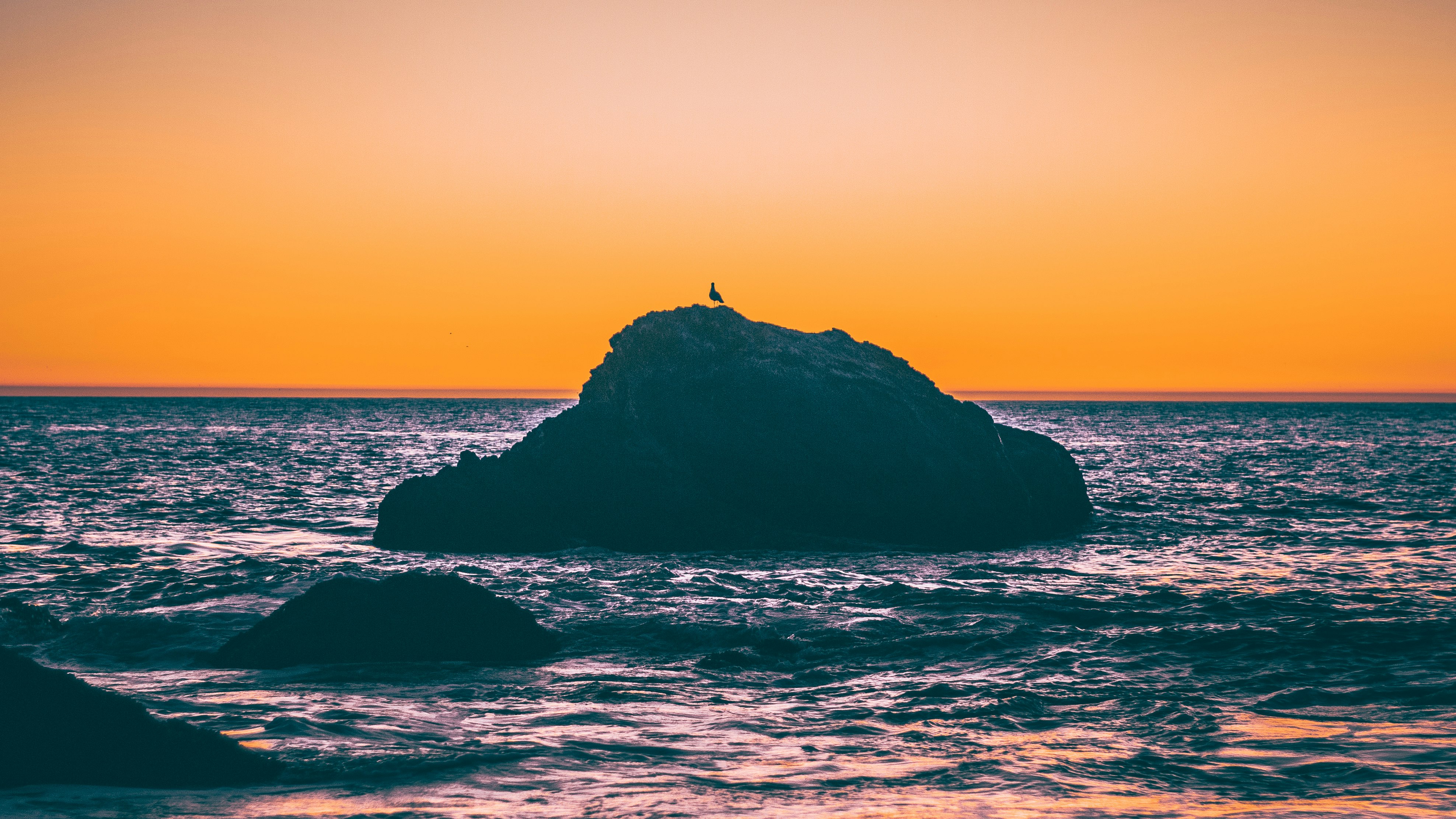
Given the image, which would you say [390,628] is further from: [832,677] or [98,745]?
[832,677]

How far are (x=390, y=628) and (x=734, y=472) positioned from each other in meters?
11.1

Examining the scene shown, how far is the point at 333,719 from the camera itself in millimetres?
9039

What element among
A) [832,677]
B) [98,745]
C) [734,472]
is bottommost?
[832,677]

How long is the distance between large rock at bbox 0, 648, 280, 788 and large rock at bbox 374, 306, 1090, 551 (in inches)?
515

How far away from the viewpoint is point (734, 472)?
21.9m

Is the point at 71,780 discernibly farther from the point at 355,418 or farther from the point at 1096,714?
the point at 355,418

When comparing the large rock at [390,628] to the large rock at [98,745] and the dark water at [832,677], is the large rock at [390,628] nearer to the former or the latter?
the dark water at [832,677]

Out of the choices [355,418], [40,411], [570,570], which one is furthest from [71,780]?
[40,411]

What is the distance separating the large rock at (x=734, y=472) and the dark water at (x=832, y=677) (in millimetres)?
1053

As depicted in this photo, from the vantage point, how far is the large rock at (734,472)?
21375 millimetres

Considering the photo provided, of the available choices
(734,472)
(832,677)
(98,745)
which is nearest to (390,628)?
(98,745)

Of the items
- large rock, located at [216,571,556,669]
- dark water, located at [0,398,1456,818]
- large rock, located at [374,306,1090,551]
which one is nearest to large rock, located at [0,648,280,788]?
dark water, located at [0,398,1456,818]

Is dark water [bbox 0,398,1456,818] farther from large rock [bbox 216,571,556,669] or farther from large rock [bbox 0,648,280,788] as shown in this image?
large rock [bbox 216,571,556,669]

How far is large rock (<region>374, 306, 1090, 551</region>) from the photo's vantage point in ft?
70.1
